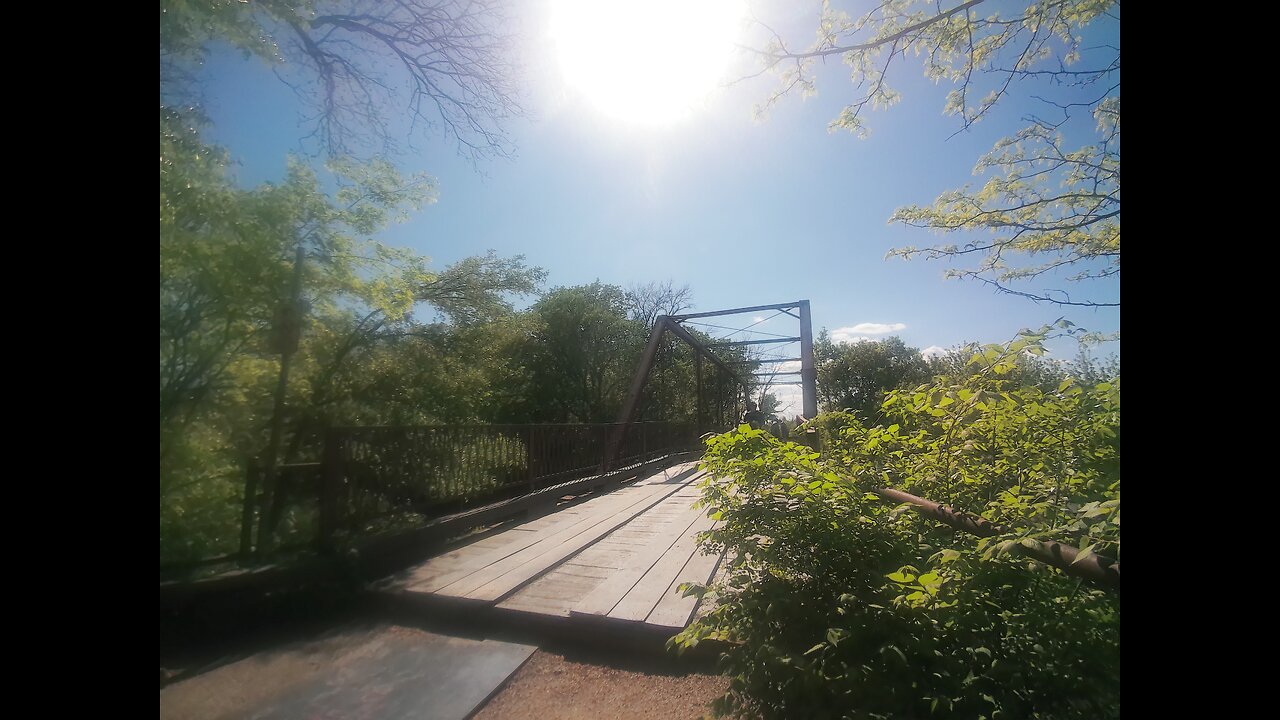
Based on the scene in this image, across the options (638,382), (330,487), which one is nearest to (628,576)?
(330,487)

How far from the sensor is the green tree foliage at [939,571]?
1.30 meters

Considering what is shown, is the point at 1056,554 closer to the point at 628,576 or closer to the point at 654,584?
the point at 654,584

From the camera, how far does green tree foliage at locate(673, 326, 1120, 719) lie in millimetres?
1305

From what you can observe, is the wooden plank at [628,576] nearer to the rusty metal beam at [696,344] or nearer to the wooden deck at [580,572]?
the wooden deck at [580,572]

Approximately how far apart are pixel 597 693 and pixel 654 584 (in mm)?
852

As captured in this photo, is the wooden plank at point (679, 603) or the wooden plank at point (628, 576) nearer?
the wooden plank at point (679, 603)

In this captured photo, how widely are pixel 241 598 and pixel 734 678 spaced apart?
1592mm

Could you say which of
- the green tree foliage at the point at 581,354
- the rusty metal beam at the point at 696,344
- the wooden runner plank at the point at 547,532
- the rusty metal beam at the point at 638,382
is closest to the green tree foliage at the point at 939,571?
the wooden runner plank at the point at 547,532

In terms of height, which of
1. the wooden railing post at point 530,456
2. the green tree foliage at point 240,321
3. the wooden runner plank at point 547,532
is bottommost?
the wooden runner plank at point 547,532

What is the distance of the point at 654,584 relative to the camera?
9.18 feet

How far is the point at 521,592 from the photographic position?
2684mm

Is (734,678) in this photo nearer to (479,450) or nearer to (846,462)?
(846,462)

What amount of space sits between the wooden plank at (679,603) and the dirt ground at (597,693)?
0.20m
